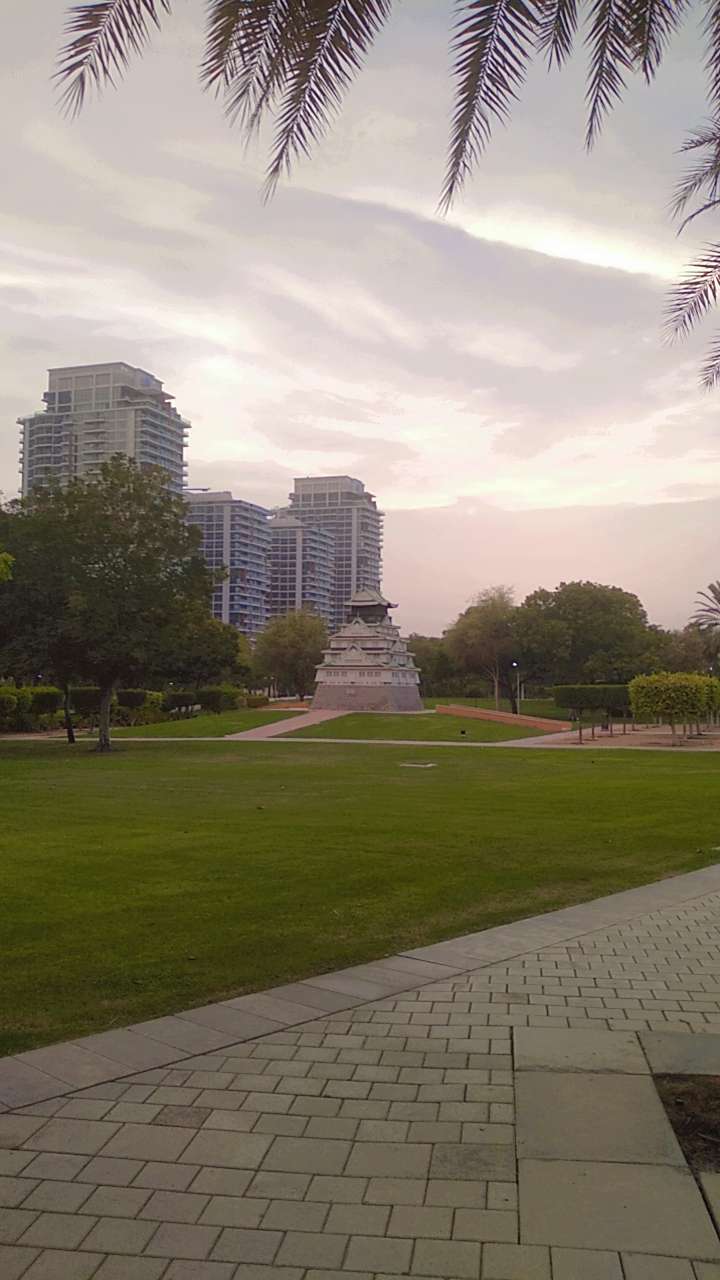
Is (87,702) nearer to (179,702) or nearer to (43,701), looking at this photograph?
(43,701)

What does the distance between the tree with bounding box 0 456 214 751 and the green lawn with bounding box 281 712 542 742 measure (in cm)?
1266

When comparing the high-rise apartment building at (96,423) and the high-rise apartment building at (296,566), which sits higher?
the high-rise apartment building at (96,423)

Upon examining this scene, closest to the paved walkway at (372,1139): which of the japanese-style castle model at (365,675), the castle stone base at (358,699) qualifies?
the castle stone base at (358,699)

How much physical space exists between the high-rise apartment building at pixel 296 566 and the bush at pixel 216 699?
110m

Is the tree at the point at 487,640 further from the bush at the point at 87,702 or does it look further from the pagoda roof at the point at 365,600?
the bush at the point at 87,702

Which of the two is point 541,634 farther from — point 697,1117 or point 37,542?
point 697,1117

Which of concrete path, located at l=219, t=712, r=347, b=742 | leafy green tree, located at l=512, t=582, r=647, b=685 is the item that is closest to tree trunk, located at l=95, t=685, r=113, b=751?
concrete path, located at l=219, t=712, r=347, b=742

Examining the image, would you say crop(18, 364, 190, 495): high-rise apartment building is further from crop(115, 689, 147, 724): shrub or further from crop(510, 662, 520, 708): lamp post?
crop(115, 689, 147, 724): shrub

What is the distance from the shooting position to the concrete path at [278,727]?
39.5 meters

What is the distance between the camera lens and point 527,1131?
149 inches

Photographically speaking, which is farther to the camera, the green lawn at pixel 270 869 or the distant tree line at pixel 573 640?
the distant tree line at pixel 573 640

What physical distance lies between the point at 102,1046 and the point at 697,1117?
2.82 meters

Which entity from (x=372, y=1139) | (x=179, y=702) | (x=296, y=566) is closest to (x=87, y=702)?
(x=179, y=702)

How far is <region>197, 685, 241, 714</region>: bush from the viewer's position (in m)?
57.4
